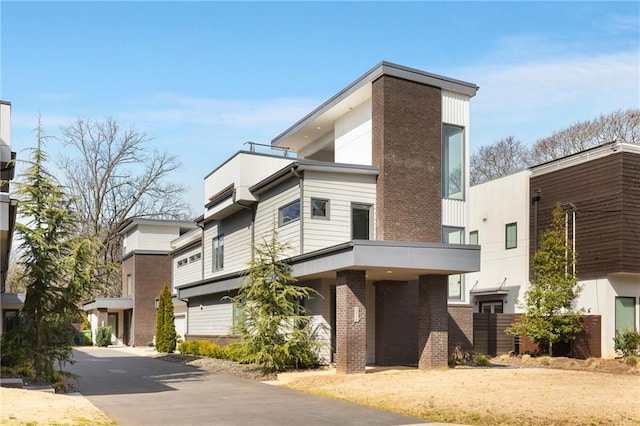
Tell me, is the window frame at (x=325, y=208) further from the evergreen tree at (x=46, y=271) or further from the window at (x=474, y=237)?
the window at (x=474, y=237)

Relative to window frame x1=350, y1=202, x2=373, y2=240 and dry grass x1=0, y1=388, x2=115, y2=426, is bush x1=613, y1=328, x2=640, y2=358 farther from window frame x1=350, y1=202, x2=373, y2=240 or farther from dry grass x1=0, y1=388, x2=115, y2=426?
dry grass x1=0, y1=388, x2=115, y2=426

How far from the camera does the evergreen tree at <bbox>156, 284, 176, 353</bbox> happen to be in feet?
128

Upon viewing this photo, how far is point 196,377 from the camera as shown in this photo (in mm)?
23625

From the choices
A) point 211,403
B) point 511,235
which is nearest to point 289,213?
point 211,403

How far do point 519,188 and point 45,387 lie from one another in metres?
23.9

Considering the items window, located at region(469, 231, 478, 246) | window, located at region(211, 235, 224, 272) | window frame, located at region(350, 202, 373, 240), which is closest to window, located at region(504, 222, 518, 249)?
window, located at region(469, 231, 478, 246)

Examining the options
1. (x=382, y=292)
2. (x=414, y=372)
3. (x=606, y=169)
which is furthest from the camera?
(x=606, y=169)

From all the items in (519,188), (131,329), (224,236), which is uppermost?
(519,188)

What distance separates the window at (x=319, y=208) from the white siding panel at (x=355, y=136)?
236 cm

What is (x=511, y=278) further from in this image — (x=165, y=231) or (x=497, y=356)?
(x=165, y=231)

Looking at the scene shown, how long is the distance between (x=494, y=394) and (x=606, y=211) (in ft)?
51.9

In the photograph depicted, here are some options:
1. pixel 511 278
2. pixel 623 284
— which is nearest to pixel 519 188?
pixel 511 278

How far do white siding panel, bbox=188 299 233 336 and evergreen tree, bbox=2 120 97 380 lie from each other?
12.6 meters

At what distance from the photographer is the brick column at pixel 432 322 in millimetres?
23219
